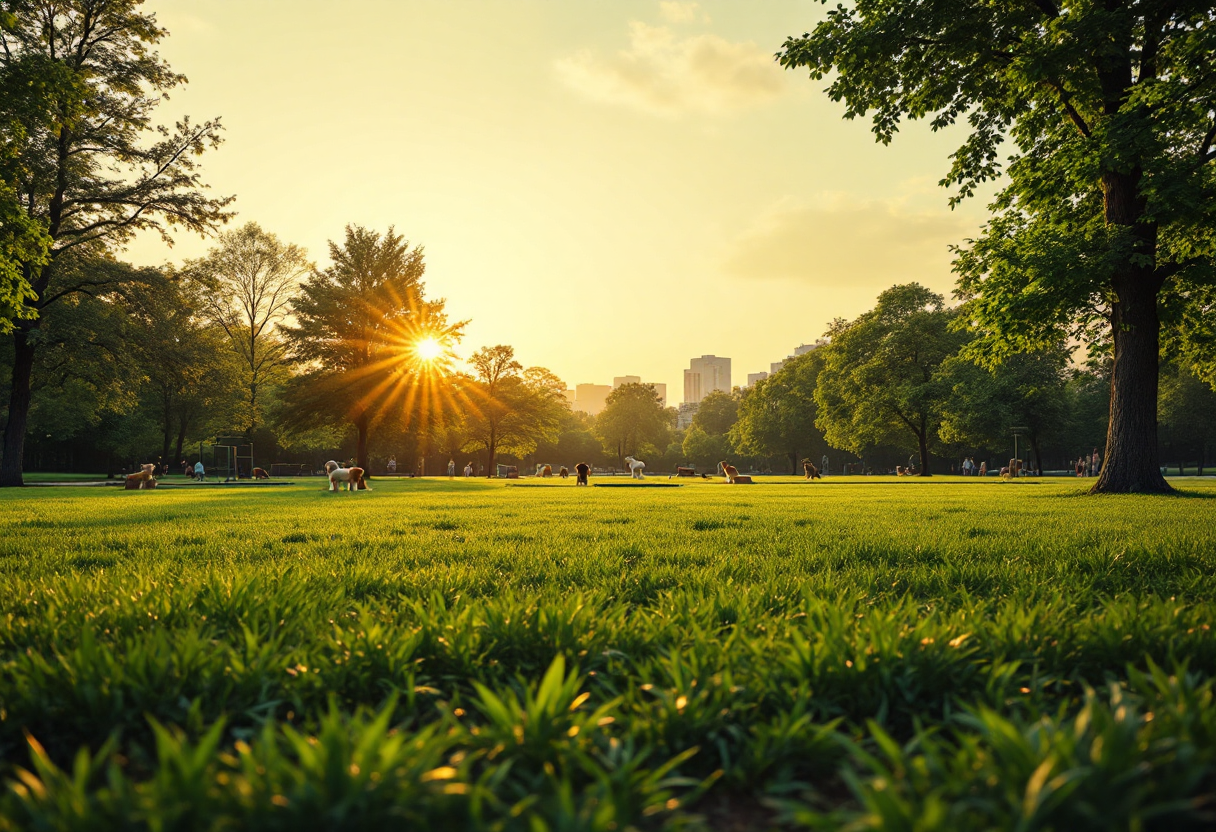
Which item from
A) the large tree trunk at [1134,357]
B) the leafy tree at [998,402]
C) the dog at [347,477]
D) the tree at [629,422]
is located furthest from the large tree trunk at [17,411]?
the tree at [629,422]

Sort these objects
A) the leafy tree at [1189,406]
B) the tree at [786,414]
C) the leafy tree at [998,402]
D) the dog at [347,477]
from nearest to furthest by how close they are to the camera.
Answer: the dog at [347,477] < the leafy tree at [998,402] < the leafy tree at [1189,406] < the tree at [786,414]

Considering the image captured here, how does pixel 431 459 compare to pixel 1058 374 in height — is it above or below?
below

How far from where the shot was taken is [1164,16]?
14.9 m

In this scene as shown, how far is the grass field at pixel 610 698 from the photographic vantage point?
1.39 m

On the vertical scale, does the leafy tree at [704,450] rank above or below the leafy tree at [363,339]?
below

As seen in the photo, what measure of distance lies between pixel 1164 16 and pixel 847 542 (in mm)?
17808

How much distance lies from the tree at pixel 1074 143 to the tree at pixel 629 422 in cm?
7307

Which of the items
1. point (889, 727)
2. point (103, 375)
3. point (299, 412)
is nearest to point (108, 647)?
point (889, 727)

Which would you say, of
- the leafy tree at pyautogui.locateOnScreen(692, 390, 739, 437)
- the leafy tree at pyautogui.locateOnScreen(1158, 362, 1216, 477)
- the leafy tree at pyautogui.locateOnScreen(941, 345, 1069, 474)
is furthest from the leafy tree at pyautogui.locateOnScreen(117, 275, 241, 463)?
the leafy tree at pyautogui.locateOnScreen(692, 390, 739, 437)

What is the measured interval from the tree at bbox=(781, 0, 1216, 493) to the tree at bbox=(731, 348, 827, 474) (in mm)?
55838

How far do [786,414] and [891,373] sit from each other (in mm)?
24585

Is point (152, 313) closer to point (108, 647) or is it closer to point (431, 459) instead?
point (108, 647)

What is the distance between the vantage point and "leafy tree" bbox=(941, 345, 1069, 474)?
142 feet

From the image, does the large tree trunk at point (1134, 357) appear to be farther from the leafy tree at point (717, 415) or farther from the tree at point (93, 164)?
the leafy tree at point (717, 415)
